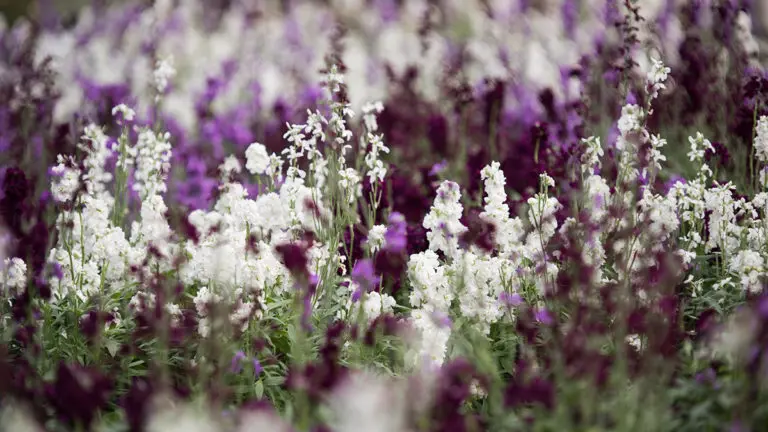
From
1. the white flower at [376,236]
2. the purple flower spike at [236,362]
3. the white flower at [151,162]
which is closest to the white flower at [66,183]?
the white flower at [151,162]

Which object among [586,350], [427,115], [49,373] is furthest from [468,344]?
[427,115]

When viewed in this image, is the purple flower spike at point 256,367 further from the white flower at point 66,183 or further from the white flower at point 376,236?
the white flower at point 66,183

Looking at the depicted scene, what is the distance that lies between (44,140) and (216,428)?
14.3 feet

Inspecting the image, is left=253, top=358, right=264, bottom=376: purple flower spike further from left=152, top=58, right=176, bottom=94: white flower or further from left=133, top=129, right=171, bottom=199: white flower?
left=152, top=58, right=176, bottom=94: white flower

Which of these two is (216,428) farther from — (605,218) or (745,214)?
(745,214)

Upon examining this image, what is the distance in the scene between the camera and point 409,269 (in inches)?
139

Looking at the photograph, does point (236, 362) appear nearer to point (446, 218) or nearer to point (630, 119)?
point (446, 218)

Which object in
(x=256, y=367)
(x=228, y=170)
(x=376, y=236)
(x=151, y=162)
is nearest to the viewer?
(x=256, y=367)

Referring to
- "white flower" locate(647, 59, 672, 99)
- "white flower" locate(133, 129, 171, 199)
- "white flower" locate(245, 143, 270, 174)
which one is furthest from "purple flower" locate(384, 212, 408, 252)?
"white flower" locate(133, 129, 171, 199)

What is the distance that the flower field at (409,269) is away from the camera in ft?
7.68

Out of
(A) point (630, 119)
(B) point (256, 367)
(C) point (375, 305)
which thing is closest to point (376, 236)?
(C) point (375, 305)

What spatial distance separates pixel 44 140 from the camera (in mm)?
5746

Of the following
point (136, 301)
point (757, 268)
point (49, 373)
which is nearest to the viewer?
point (757, 268)

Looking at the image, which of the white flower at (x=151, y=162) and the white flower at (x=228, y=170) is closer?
the white flower at (x=228, y=170)
